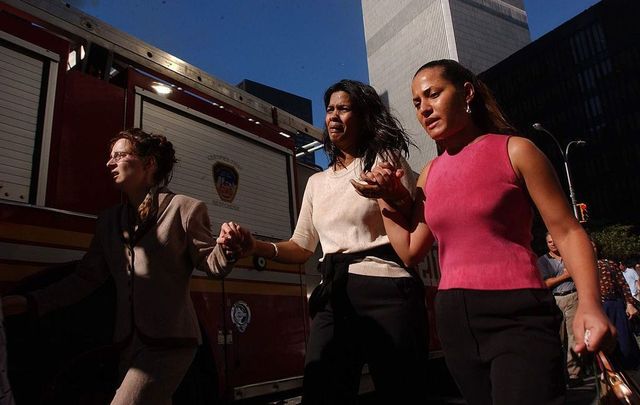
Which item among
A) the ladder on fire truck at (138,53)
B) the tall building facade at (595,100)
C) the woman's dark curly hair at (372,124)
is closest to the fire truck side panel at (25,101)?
the ladder on fire truck at (138,53)

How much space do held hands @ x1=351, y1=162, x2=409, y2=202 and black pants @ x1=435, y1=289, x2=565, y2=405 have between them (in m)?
0.38

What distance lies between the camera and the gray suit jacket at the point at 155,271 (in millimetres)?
1973

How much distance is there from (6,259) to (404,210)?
2.06 metres

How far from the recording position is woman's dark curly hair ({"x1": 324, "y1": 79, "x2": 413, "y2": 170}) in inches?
91.5

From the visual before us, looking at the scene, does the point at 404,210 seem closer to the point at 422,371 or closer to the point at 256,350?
the point at 422,371

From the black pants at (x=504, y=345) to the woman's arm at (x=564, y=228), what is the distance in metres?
0.12

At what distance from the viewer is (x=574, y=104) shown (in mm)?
57531

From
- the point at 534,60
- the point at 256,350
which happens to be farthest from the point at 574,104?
the point at 256,350

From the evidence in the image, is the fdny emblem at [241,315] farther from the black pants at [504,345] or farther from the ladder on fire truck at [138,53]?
the black pants at [504,345]

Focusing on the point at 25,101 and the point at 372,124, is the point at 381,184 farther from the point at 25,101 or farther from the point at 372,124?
the point at 25,101

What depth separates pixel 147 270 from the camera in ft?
6.64

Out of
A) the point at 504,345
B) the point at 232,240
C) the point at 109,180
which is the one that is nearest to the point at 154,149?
the point at 232,240

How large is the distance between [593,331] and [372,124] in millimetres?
1373

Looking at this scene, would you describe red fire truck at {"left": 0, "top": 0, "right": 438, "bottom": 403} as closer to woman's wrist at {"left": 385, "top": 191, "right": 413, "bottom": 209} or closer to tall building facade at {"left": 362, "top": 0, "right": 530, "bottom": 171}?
woman's wrist at {"left": 385, "top": 191, "right": 413, "bottom": 209}
